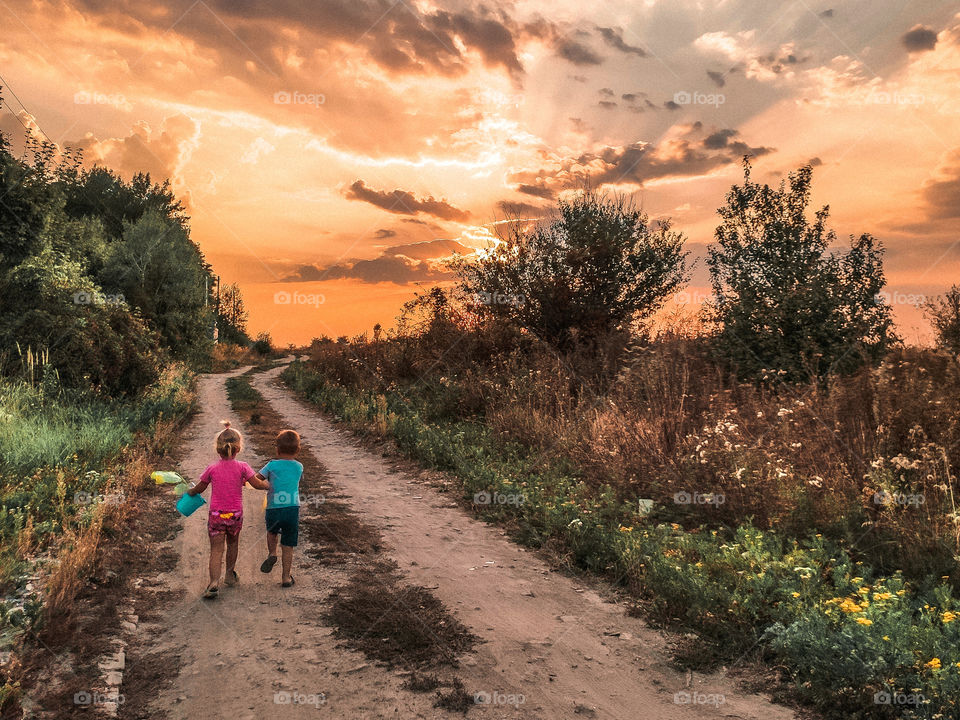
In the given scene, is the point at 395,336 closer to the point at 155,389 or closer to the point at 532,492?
the point at 155,389

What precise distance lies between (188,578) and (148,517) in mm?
2550

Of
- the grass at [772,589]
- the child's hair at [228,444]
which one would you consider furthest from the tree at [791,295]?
the child's hair at [228,444]

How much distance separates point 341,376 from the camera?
23781 mm

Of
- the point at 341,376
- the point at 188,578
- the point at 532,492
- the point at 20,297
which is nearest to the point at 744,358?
the point at 532,492

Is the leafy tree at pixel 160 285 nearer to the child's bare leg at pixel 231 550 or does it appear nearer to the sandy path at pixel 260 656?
the child's bare leg at pixel 231 550

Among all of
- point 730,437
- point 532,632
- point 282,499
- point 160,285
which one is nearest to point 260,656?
point 282,499

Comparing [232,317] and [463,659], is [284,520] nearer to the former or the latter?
[463,659]

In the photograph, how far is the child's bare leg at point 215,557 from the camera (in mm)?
5529

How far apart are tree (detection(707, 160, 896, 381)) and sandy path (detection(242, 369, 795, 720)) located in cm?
737

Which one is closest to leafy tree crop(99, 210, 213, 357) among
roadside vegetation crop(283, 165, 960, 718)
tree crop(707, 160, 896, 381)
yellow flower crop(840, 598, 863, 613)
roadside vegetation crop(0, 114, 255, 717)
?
roadside vegetation crop(0, 114, 255, 717)

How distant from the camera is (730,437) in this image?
7.89 meters

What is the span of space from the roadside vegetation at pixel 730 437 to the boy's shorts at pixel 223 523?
331cm

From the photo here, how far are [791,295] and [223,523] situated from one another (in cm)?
1212

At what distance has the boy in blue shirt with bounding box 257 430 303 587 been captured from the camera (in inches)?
233
